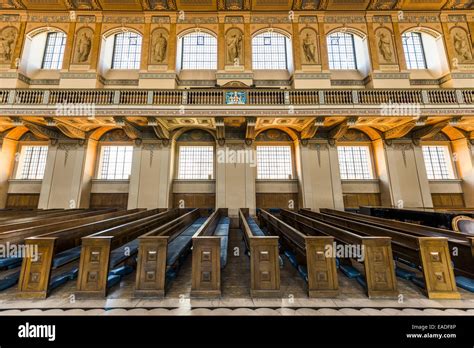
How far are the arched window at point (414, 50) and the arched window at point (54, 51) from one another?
65.7 feet

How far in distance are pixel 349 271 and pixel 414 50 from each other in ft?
49.4

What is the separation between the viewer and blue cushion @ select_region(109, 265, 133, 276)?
11.1 ft

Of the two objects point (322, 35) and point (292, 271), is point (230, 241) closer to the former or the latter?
point (292, 271)

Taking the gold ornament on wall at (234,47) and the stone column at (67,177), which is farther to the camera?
the gold ornament on wall at (234,47)

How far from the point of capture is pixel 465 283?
296 cm

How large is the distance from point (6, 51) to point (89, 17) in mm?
4495

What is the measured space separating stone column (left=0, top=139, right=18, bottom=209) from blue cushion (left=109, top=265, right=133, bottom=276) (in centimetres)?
1189

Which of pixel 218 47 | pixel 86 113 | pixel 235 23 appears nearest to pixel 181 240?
pixel 86 113

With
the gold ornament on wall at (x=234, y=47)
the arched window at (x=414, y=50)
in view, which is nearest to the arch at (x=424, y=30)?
the arched window at (x=414, y=50)

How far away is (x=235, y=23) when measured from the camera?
11.3 m

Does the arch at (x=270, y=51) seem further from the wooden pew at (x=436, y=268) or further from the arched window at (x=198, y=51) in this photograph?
the wooden pew at (x=436, y=268)

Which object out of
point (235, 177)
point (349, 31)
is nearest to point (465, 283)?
point (235, 177)

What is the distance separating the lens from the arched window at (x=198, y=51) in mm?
11961

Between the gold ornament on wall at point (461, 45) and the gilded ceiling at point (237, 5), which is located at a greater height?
the gilded ceiling at point (237, 5)
